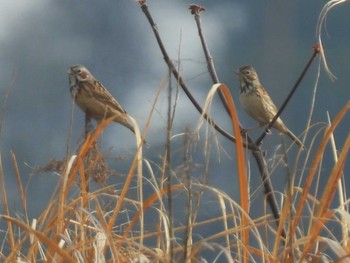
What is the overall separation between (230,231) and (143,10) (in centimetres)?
77

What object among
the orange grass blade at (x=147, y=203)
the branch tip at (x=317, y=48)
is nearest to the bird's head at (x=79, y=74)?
the branch tip at (x=317, y=48)

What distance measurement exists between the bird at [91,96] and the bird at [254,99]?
3.24 feet

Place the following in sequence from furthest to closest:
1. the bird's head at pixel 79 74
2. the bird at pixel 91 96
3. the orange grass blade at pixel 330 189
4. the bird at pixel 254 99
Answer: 1. the bird at pixel 254 99
2. the bird's head at pixel 79 74
3. the bird at pixel 91 96
4. the orange grass blade at pixel 330 189

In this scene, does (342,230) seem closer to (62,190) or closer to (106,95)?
(62,190)

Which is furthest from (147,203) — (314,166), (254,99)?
(254,99)

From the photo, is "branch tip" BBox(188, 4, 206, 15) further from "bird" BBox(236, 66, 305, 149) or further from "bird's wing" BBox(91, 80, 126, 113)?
"bird" BBox(236, 66, 305, 149)

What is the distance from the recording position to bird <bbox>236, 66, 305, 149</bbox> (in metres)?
4.51

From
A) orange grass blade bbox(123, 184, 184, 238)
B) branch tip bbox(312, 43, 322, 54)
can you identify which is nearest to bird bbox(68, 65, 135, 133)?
branch tip bbox(312, 43, 322, 54)

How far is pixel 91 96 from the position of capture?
3.49 m

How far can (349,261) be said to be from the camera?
1401 mm

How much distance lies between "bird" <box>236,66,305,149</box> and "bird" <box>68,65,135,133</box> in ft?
3.24

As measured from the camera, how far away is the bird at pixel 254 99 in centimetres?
451

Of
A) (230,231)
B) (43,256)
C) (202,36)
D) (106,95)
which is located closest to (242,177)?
(230,231)

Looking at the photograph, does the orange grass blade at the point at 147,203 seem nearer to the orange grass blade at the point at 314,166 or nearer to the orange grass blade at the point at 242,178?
the orange grass blade at the point at 242,178
